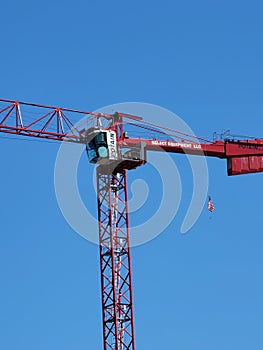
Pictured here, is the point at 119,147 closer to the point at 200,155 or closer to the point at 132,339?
the point at 200,155

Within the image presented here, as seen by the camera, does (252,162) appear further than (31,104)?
Yes

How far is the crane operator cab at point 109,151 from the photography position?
527 ft

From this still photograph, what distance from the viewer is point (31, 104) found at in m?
159

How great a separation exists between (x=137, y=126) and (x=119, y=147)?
473cm

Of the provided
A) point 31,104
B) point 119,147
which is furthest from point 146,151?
point 31,104

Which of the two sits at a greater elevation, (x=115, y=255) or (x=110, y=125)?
(x=110, y=125)

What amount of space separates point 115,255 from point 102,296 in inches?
189

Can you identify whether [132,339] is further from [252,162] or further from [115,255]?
[252,162]

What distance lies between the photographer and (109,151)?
160 m

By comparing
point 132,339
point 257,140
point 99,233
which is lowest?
point 132,339

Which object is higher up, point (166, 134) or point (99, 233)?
point (166, 134)

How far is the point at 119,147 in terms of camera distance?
531 ft

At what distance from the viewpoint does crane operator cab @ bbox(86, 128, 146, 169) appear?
160 metres

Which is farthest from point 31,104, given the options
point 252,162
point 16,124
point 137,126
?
point 252,162
